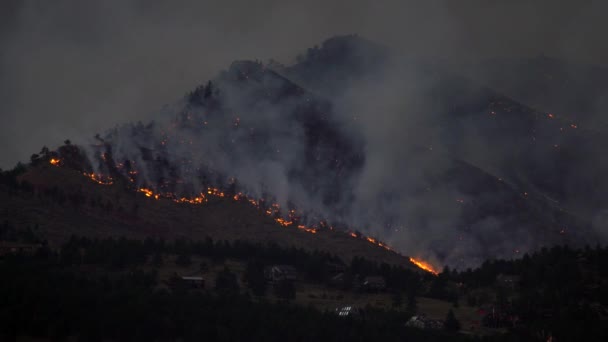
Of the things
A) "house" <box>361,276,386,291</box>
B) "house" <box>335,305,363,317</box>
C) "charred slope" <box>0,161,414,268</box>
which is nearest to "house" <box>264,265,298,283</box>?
"house" <box>361,276,386,291</box>

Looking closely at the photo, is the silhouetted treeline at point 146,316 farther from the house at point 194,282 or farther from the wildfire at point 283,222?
the wildfire at point 283,222

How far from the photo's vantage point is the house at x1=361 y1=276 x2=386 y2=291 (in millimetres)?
75938

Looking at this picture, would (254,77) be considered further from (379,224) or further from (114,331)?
(114,331)

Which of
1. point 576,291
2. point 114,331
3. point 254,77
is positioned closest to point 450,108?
point 254,77

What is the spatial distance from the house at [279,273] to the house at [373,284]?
812 cm

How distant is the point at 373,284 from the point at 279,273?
1058cm

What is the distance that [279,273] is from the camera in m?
77.1

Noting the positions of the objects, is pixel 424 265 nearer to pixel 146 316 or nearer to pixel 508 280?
pixel 508 280

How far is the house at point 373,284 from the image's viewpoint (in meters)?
75.9

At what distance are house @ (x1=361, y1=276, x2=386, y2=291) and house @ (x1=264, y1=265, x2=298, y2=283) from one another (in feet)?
26.6

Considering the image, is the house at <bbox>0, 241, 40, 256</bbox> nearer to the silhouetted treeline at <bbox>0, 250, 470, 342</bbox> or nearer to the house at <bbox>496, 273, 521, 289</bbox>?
the silhouetted treeline at <bbox>0, 250, 470, 342</bbox>

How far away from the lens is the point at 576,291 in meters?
63.4

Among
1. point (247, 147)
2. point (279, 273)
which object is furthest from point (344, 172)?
point (279, 273)

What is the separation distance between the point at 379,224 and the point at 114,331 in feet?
199
